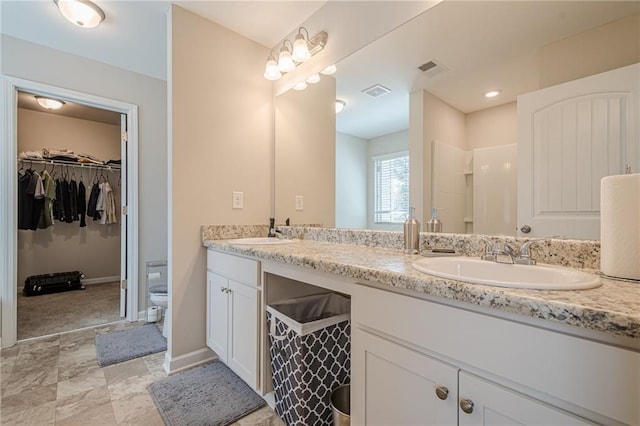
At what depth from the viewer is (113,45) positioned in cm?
236

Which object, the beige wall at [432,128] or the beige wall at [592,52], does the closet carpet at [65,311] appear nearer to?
the beige wall at [432,128]

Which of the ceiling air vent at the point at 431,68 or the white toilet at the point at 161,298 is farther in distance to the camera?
the white toilet at the point at 161,298

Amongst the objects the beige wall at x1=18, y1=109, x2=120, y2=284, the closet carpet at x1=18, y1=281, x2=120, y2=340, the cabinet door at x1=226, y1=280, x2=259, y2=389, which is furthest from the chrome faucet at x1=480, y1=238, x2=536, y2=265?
the beige wall at x1=18, y1=109, x2=120, y2=284

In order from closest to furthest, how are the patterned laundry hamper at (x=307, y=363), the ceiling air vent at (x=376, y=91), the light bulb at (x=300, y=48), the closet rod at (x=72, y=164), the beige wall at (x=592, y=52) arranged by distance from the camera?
the beige wall at (x=592, y=52), the patterned laundry hamper at (x=307, y=363), the ceiling air vent at (x=376, y=91), the light bulb at (x=300, y=48), the closet rod at (x=72, y=164)

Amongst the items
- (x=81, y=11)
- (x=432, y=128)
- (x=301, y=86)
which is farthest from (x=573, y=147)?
(x=81, y=11)

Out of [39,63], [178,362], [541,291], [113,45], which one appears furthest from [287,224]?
[39,63]

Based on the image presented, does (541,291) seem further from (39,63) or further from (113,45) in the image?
(39,63)

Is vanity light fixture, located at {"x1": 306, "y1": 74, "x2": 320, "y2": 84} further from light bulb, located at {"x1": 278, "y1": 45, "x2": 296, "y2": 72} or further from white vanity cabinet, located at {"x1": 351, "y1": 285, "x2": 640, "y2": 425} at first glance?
white vanity cabinet, located at {"x1": 351, "y1": 285, "x2": 640, "y2": 425}

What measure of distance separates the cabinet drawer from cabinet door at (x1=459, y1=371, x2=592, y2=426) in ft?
3.41

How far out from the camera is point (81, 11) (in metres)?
1.86

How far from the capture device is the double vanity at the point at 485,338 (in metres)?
0.53

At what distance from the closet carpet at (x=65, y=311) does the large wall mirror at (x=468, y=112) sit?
260 cm

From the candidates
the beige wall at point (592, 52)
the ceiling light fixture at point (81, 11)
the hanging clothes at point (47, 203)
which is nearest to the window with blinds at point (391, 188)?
the beige wall at point (592, 52)

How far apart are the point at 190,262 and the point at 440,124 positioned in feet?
5.76
